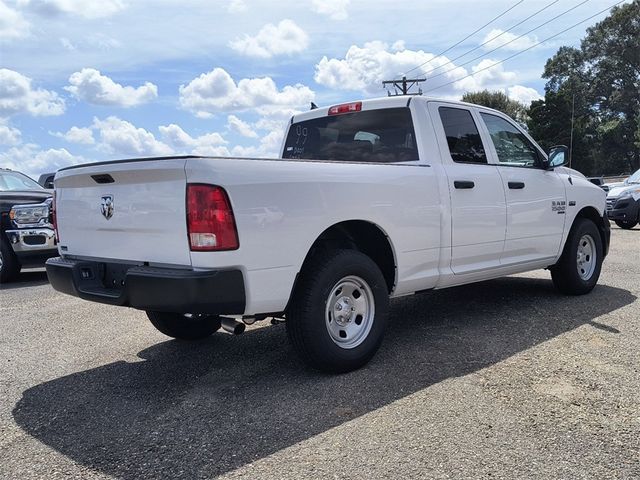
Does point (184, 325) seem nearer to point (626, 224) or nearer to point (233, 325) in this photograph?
point (233, 325)

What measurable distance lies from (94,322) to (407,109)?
3846 millimetres

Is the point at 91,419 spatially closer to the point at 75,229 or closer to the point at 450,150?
the point at 75,229

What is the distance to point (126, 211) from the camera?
3.78 metres

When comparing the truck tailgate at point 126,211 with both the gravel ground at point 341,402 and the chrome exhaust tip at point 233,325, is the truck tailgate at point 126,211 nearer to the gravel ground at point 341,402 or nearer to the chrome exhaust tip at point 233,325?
the chrome exhaust tip at point 233,325

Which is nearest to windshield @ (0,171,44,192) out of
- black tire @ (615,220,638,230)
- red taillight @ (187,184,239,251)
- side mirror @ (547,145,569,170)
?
red taillight @ (187,184,239,251)

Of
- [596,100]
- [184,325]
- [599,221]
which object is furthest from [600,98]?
[184,325]

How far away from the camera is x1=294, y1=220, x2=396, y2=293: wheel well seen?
161 inches

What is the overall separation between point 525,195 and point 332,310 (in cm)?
259

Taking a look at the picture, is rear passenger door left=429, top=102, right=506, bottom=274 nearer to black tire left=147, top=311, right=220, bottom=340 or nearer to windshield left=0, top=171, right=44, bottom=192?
black tire left=147, top=311, right=220, bottom=340

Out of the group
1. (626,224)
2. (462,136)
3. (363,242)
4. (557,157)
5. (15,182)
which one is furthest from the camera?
(626,224)

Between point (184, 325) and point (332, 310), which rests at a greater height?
point (332, 310)

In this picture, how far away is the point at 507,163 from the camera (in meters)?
5.57

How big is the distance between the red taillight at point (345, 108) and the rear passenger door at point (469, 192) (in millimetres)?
646

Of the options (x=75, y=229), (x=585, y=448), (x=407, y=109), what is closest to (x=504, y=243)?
(x=407, y=109)
